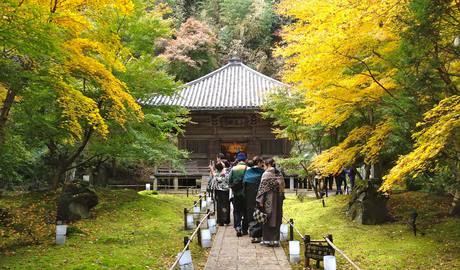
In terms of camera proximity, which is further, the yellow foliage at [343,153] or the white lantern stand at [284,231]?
the yellow foliage at [343,153]

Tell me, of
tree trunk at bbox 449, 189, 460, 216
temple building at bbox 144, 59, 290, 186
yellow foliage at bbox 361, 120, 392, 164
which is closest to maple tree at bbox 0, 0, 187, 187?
yellow foliage at bbox 361, 120, 392, 164

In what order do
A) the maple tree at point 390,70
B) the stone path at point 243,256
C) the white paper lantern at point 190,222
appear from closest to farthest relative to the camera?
the maple tree at point 390,70 → the stone path at point 243,256 → the white paper lantern at point 190,222

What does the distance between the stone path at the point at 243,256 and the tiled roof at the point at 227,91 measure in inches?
647

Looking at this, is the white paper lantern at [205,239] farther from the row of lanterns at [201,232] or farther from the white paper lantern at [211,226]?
the white paper lantern at [211,226]

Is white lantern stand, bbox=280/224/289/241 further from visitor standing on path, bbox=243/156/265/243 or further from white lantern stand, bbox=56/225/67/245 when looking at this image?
white lantern stand, bbox=56/225/67/245

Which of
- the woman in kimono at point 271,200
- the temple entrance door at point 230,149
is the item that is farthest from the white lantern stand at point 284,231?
the temple entrance door at point 230,149

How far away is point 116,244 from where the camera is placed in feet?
32.4

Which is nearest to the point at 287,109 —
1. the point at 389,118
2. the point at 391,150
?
the point at 391,150

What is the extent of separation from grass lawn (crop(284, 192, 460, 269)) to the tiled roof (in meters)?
11.9

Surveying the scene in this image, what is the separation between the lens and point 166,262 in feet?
28.0

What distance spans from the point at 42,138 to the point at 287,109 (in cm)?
898

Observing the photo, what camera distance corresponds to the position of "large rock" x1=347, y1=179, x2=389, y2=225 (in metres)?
12.2

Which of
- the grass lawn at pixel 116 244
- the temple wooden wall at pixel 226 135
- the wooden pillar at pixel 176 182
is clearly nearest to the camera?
the grass lawn at pixel 116 244

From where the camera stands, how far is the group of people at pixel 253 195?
28.3 feet
